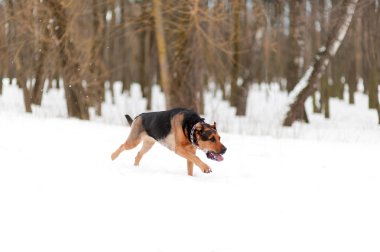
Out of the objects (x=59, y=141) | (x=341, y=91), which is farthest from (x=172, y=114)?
(x=341, y=91)

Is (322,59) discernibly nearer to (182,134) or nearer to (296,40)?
(296,40)

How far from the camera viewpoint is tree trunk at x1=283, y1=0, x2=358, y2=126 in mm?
14672

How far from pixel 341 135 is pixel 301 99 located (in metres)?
1.65

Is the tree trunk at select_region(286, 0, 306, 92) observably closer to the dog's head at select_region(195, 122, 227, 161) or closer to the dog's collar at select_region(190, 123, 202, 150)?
the dog's collar at select_region(190, 123, 202, 150)

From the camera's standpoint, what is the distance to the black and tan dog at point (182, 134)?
20.2ft

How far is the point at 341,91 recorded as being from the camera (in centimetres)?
3036

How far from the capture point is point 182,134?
6.58 meters

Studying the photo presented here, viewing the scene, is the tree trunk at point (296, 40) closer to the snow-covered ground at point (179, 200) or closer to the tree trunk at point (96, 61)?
Result: the tree trunk at point (96, 61)

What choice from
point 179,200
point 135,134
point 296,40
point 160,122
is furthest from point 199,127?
point 296,40

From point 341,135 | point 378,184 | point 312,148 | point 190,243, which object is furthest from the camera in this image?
point 341,135

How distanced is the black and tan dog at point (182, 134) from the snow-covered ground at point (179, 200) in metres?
0.37

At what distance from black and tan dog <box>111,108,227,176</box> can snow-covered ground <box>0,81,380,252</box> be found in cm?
37

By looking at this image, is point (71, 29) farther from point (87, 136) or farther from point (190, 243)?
point (190, 243)

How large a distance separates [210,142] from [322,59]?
32.9ft
